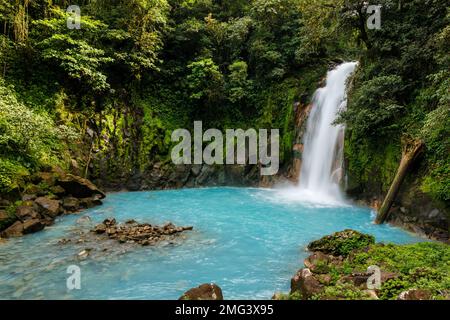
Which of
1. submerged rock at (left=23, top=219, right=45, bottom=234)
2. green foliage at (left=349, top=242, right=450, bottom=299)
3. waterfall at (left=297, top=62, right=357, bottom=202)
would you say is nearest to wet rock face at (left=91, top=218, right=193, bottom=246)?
submerged rock at (left=23, top=219, right=45, bottom=234)

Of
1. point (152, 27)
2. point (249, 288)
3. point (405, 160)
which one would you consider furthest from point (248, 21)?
point (249, 288)

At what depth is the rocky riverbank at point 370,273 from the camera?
4.44 m

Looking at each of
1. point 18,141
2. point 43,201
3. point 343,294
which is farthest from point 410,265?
point 18,141

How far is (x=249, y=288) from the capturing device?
581 centimetres

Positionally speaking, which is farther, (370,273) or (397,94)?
(397,94)

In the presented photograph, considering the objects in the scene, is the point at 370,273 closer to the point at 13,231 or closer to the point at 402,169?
the point at 402,169

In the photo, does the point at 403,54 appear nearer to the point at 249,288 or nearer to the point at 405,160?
the point at 405,160

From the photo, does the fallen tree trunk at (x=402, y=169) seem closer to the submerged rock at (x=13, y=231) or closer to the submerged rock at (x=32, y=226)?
the submerged rock at (x=32, y=226)

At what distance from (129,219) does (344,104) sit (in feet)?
32.6

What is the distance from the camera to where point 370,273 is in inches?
203

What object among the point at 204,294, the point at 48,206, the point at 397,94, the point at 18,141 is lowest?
the point at 204,294

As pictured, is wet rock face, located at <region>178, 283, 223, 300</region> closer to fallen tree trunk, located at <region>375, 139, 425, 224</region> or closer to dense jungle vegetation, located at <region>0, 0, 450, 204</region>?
dense jungle vegetation, located at <region>0, 0, 450, 204</region>

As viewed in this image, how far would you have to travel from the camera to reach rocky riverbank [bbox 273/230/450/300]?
4441 millimetres

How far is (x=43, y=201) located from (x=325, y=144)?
11.0 meters
